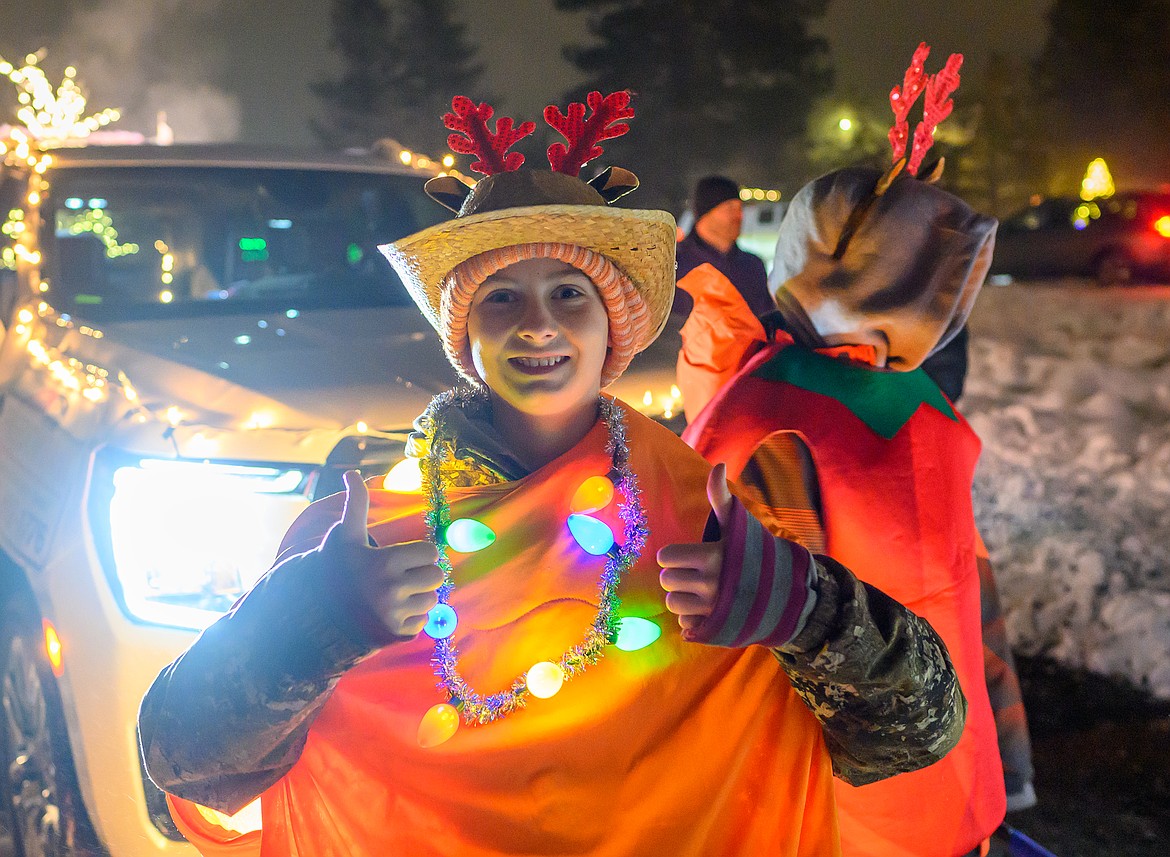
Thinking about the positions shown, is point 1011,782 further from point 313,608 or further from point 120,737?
point 120,737

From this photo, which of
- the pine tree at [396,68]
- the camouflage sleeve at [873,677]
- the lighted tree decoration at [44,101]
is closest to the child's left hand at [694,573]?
the camouflage sleeve at [873,677]

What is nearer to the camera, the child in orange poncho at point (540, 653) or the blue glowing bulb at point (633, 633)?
the child in orange poncho at point (540, 653)

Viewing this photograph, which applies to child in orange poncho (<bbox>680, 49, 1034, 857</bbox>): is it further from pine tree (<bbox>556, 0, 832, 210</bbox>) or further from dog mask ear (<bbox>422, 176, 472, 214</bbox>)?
pine tree (<bbox>556, 0, 832, 210</bbox>)

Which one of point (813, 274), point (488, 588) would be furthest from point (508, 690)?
point (813, 274)

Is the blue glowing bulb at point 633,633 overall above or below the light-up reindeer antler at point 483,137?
below

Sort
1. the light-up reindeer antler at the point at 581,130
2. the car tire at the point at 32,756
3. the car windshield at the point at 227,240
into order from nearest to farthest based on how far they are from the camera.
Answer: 1. the light-up reindeer antler at the point at 581,130
2. the car tire at the point at 32,756
3. the car windshield at the point at 227,240

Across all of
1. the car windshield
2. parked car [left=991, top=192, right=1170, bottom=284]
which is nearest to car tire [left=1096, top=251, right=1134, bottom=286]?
parked car [left=991, top=192, right=1170, bottom=284]

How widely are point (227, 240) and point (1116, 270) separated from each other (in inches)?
735

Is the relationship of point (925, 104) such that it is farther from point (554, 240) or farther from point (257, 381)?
point (257, 381)

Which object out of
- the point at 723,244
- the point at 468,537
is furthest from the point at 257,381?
the point at 723,244

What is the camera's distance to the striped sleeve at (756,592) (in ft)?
4.50

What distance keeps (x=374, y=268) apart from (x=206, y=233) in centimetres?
75

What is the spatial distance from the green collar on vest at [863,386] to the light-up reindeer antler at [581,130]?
0.74 m

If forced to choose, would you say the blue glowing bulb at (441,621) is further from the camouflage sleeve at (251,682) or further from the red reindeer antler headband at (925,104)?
the red reindeer antler headband at (925,104)
